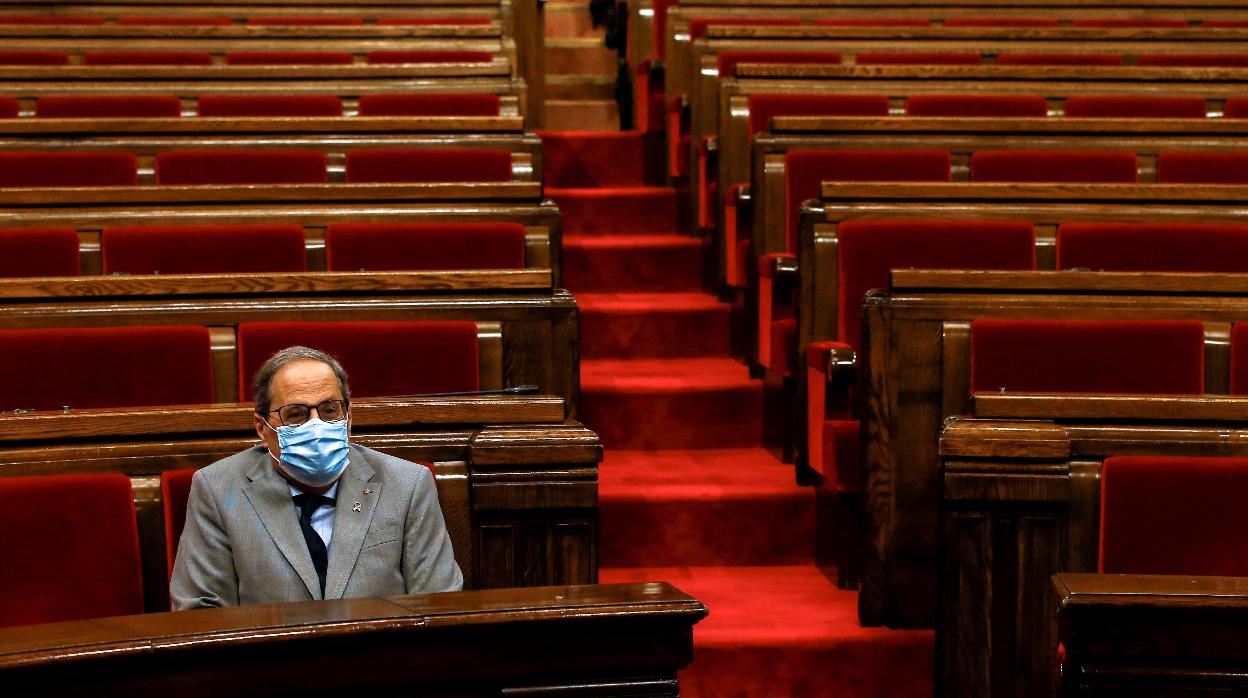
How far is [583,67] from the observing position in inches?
71.6

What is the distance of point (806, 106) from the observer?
3.65ft

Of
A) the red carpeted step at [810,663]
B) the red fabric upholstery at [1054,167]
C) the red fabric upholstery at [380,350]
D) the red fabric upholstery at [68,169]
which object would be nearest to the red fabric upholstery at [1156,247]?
the red fabric upholstery at [1054,167]

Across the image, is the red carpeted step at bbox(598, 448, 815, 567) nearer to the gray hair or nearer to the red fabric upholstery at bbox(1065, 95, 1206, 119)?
the gray hair

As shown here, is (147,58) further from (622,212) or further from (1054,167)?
(1054,167)

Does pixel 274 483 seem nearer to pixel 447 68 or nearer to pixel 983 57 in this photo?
pixel 447 68

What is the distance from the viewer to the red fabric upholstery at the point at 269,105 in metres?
1.17

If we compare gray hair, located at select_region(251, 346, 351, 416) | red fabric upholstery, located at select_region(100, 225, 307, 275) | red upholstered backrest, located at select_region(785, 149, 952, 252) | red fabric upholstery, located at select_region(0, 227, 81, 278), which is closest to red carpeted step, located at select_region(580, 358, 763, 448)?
red upholstered backrest, located at select_region(785, 149, 952, 252)

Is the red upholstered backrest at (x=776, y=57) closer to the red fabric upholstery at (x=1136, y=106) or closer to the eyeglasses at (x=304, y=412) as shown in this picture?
the red fabric upholstery at (x=1136, y=106)

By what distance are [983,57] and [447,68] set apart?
0.48 meters

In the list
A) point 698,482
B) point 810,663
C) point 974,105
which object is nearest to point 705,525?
point 698,482

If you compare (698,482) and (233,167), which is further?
(233,167)

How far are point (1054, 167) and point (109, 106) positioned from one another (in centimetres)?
72

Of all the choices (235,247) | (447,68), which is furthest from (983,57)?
(235,247)

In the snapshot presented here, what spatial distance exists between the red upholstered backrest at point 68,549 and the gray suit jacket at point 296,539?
28 millimetres
